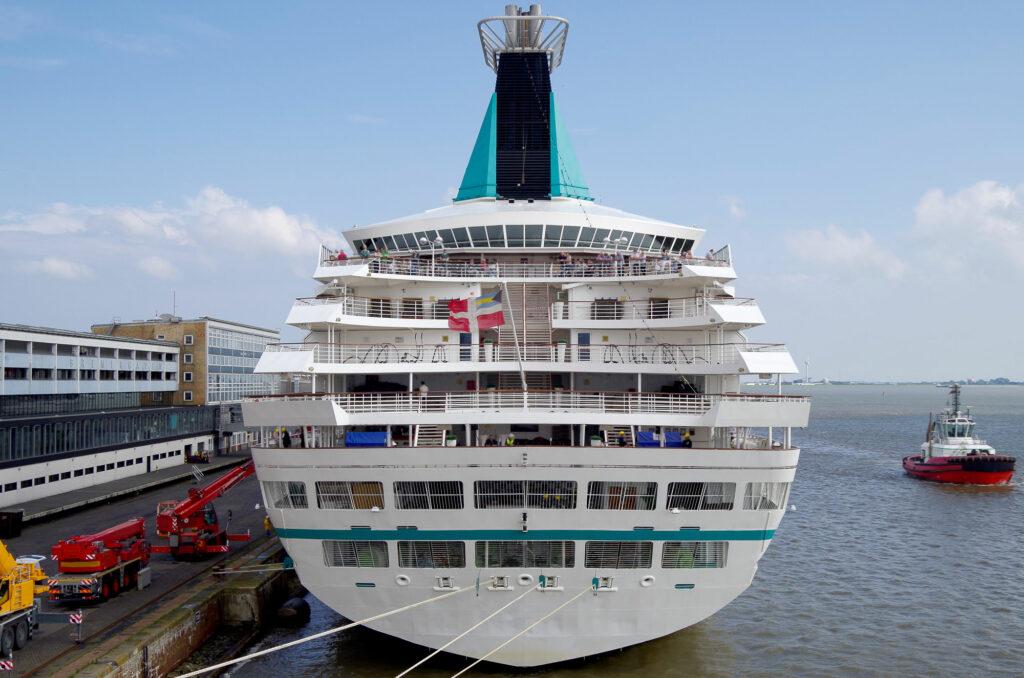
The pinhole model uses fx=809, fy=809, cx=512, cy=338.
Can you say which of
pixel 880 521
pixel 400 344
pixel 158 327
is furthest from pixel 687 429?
pixel 158 327

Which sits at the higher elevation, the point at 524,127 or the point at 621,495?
the point at 524,127

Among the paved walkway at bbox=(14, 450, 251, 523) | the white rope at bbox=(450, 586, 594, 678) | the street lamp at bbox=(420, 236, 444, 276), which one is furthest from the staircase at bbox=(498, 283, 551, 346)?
the paved walkway at bbox=(14, 450, 251, 523)

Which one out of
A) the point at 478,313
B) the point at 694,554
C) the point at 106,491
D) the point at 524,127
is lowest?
Result: the point at 106,491

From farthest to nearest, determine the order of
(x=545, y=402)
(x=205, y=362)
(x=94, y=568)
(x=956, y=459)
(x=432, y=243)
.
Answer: (x=205, y=362), (x=956, y=459), (x=432, y=243), (x=94, y=568), (x=545, y=402)

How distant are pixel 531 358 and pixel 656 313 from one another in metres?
3.53

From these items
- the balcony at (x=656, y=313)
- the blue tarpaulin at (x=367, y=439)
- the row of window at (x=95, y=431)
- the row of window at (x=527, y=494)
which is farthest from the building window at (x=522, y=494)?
the row of window at (x=95, y=431)

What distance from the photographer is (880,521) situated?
1533 inches

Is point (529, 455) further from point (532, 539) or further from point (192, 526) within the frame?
point (192, 526)

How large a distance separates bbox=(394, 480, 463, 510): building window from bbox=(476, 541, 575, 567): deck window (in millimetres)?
1059

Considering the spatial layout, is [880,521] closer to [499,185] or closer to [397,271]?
[499,185]

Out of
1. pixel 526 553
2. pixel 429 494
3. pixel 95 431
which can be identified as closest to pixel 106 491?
pixel 95 431

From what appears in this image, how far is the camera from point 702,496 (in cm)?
1652

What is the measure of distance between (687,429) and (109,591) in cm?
1552

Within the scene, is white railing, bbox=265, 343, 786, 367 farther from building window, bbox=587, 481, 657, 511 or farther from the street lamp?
building window, bbox=587, 481, 657, 511
